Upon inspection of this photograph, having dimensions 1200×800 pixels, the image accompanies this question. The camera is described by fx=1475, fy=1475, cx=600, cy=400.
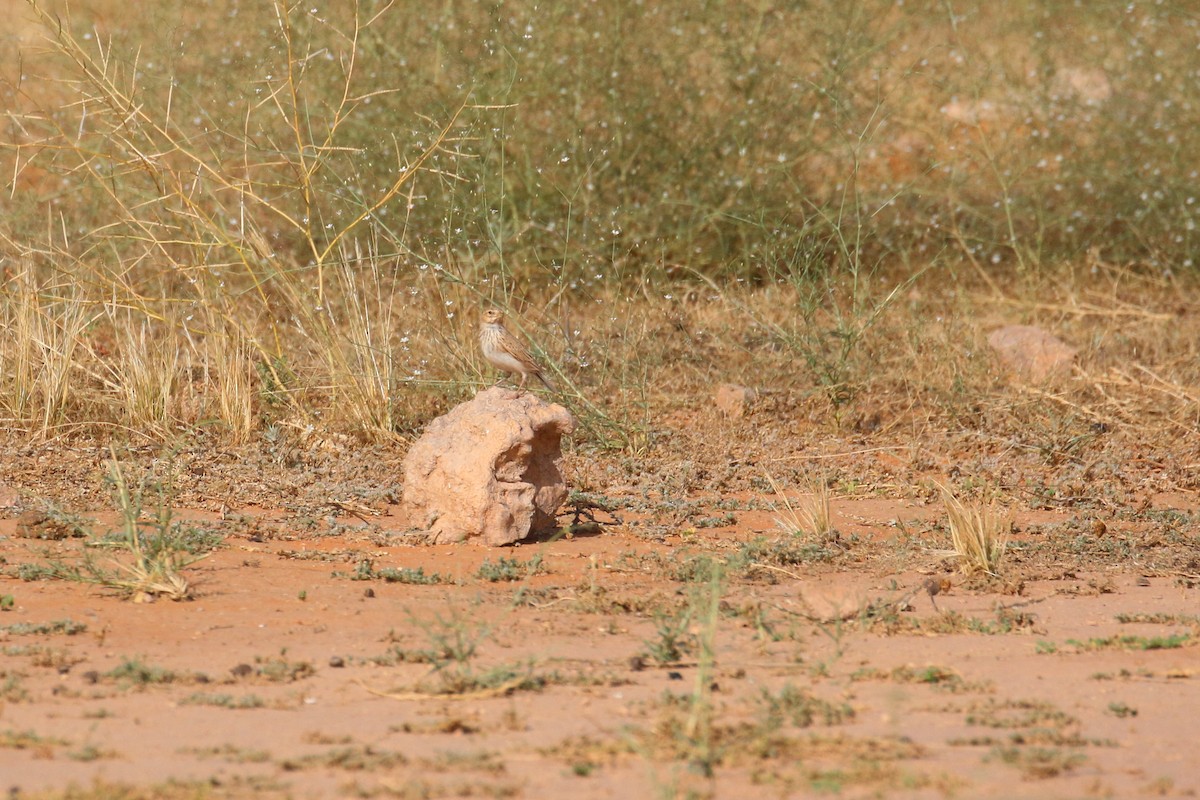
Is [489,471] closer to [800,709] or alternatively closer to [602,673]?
[602,673]

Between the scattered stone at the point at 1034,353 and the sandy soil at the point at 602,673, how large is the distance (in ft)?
8.25

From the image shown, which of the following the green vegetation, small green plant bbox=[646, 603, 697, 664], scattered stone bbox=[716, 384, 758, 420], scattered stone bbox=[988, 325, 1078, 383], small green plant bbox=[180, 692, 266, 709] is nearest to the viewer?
small green plant bbox=[180, 692, 266, 709]

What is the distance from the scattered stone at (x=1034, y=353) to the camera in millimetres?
8039

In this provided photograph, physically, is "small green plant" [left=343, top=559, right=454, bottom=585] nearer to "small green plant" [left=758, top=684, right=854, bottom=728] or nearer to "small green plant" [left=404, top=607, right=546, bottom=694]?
"small green plant" [left=404, top=607, right=546, bottom=694]

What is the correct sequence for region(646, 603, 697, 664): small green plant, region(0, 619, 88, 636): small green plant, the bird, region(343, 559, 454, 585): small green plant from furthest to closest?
1. the bird
2. region(343, 559, 454, 585): small green plant
3. region(0, 619, 88, 636): small green plant
4. region(646, 603, 697, 664): small green plant

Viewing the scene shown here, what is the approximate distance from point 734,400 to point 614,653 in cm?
355

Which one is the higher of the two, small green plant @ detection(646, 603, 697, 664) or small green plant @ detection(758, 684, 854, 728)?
small green plant @ detection(646, 603, 697, 664)

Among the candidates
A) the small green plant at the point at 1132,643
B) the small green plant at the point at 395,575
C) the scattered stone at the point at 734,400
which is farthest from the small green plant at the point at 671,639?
the scattered stone at the point at 734,400

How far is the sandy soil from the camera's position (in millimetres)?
3160

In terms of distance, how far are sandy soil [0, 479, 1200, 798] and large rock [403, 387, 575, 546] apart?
0.11m

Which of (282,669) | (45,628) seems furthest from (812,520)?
(45,628)

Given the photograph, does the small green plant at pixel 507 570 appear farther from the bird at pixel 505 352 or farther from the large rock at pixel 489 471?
the bird at pixel 505 352

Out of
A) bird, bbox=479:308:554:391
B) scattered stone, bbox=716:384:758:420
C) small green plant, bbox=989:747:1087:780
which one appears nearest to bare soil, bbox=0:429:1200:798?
small green plant, bbox=989:747:1087:780

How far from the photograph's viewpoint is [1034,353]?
322 inches
